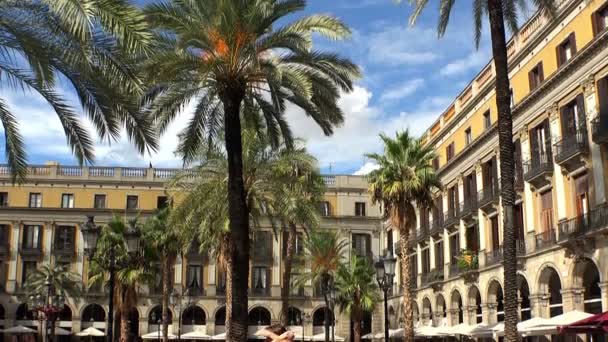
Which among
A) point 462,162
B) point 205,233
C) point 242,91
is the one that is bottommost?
point 205,233

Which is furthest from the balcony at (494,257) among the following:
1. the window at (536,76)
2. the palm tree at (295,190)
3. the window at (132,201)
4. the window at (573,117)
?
the window at (132,201)

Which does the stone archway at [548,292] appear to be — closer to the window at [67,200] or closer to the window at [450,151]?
the window at [450,151]

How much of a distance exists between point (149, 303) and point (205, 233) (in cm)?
3430

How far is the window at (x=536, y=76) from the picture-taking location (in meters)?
34.6

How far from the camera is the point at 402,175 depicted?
117ft

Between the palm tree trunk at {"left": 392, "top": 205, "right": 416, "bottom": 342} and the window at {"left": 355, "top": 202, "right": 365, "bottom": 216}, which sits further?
the window at {"left": 355, "top": 202, "right": 365, "bottom": 216}

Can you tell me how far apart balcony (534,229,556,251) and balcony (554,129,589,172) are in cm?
324

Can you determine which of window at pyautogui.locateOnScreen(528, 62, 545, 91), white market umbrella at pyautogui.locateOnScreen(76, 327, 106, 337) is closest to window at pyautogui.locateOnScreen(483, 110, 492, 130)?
window at pyautogui.locateOnScreen(528, 62, 545, 91)

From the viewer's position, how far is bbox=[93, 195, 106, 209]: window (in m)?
66.1

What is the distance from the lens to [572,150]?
30.6 m

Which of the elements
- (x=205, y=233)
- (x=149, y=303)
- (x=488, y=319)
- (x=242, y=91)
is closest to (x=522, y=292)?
(x=488, y=319)

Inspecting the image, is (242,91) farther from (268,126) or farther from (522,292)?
(522,292)

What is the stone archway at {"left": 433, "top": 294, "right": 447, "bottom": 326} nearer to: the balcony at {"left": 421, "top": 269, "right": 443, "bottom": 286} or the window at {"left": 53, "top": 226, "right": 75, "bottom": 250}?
the balcony at {"left": 421, "top": 269, "right": 443, "bottom": 286}

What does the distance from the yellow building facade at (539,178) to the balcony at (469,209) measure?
0.11m
